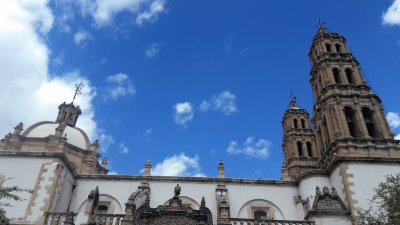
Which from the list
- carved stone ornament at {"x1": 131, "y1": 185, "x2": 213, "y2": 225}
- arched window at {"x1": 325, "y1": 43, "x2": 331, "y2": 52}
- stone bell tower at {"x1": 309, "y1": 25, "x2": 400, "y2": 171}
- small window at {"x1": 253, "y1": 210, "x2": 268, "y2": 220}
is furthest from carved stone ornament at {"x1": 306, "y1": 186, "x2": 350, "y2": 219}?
arched window at {"x1": 325, "y1": 43, "x2": 331, "y2": 52}

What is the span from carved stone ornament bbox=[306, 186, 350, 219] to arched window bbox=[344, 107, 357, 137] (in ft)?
21.8

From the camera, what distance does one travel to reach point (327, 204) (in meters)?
24.0

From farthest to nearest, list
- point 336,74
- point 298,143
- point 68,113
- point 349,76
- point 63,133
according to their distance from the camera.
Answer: point 298,143 < point 68,113 < point 63,133 < point 336,74 < point 349,76

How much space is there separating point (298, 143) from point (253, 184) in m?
17.2

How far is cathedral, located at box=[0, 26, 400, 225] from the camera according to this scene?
915 inches

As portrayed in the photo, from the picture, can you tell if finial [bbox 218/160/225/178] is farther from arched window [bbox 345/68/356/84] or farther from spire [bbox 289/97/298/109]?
spire [bbox 289/97/298/109]

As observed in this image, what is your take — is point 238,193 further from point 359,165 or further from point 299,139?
point 299,139

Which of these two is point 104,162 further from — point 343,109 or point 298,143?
point 343,109

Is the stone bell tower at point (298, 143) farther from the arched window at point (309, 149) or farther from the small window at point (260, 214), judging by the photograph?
the small window at point (260, 214)

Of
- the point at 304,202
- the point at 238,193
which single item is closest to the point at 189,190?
the point at 238,193

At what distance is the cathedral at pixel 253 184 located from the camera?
23.2m

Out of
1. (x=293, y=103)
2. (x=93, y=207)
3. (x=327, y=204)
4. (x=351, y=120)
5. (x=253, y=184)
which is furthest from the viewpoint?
(x=293, y=103)

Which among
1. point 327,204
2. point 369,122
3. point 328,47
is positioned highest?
point 328,47

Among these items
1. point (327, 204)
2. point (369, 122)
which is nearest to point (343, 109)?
point (369, 122)
